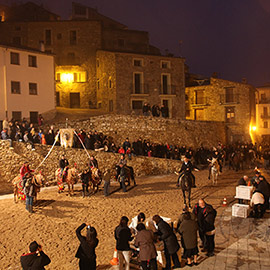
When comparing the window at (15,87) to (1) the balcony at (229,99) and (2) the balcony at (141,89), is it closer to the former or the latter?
(2) the balcony at (141,89)

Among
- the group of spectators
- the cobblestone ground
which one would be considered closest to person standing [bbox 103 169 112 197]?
the cobblestone ground

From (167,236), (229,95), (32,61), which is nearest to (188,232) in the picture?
(167,236)

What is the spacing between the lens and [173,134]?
27.6 metres

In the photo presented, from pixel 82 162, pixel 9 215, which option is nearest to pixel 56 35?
pixel 82 162

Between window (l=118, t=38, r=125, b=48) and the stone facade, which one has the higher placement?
window (l=118, t=38, r=125, b=48)

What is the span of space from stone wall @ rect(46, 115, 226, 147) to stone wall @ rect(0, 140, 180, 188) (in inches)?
166

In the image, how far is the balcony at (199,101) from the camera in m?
37.8

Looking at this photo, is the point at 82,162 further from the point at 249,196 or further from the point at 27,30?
the point at 27,30

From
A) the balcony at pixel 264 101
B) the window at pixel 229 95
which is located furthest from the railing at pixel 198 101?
the balcony at pixel 264 101

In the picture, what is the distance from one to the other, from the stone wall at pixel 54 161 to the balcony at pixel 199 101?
18.2 meters

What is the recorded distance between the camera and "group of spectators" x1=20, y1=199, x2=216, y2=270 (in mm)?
6684

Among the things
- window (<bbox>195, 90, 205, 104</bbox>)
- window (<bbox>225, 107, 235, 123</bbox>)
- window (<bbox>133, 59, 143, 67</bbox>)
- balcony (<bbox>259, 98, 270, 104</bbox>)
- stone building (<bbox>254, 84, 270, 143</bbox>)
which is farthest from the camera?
balcony (<bbox>259, 98, 270, 104</bbox>)

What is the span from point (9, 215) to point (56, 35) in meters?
28.5

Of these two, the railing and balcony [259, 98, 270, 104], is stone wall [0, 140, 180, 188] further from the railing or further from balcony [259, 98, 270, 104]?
balcony [259, 98, 270, 104]
